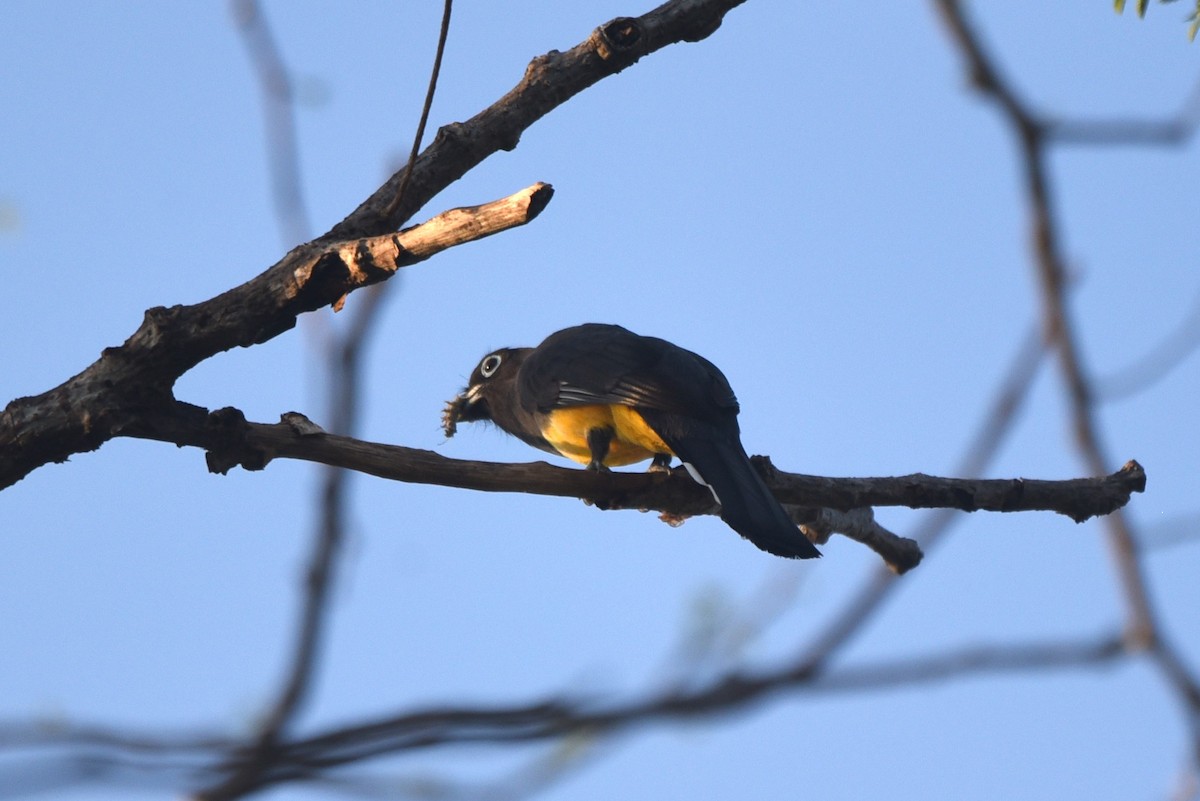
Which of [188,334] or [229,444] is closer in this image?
[188,334]

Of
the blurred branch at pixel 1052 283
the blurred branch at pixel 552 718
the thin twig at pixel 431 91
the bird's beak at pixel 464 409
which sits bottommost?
the blurred branch at pixel 552 718

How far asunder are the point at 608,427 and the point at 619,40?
6.86ft

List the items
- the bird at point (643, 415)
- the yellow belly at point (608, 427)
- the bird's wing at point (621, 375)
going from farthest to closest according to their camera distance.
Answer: the yellow belly at point (608, 427) → the bird's wing at point (621, 375) → the bird at point (643, 415)

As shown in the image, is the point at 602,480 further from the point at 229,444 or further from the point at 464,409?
the point at 464,409

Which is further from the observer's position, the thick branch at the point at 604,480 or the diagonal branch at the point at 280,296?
the thick branch at the point at 604,480

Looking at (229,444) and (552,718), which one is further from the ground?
(229,444)

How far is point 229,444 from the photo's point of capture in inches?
149

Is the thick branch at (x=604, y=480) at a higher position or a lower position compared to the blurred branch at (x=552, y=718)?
higher

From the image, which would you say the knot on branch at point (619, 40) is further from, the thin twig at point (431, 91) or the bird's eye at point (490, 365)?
the bird's eye at point (490, 365)

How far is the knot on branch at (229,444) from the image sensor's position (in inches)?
147

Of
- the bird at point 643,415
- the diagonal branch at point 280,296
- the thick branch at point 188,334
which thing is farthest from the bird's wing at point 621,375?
the thick branch at point 188,334

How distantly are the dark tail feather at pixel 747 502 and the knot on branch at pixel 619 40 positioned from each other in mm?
1566

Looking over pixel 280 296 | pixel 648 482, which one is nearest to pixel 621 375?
pixel 648 482

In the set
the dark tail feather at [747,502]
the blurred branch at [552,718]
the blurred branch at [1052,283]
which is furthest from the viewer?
the dark tail feather at [747,502]
